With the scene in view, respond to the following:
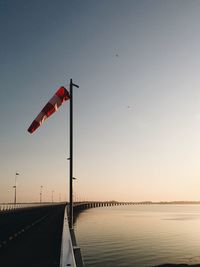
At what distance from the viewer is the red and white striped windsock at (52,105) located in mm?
17922

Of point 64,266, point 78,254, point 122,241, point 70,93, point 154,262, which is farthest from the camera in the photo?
point 122,241

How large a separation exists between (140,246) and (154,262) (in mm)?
11315

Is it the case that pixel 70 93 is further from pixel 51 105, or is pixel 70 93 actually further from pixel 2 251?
pixel 2 251

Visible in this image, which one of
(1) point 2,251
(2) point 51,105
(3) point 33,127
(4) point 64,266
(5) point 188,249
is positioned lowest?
(5) point 188,249

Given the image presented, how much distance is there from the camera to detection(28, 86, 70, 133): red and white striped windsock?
1792 cm

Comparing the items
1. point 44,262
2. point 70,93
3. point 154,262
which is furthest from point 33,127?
point 154,262

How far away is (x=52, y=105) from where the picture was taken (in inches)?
717

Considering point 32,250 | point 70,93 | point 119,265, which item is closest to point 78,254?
point 32,250

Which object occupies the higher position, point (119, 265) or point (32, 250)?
point (32, 250)

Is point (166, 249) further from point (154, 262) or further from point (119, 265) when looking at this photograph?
point (119, 265)

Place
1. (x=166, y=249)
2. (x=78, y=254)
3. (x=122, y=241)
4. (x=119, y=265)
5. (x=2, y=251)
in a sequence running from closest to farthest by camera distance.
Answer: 1. (x=78, y=254)
2. (x=2, y=251)
3. (x=119, y=265)
4. (x=166, y=249)
5. (x=122, y=241)

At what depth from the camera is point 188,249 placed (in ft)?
143

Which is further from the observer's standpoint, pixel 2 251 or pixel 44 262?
pixel 2 251

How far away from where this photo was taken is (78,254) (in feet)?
38.0
